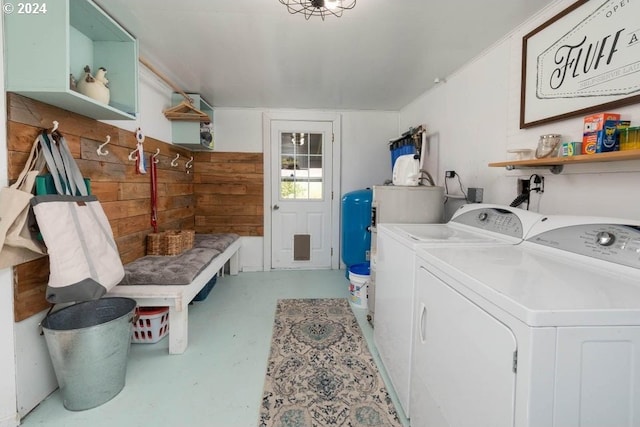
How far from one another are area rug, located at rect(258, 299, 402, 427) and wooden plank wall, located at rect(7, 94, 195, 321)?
4.32 feet

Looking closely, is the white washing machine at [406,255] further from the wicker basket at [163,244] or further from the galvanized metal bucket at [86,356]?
the wicker basket at [163,244]

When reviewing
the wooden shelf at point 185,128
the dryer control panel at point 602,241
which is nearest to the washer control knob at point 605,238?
the dryer control panel at point 602,241

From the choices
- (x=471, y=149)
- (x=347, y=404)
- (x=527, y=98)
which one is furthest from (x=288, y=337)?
(x=527, y=98)

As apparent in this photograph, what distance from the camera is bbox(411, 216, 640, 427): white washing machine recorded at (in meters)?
0.68

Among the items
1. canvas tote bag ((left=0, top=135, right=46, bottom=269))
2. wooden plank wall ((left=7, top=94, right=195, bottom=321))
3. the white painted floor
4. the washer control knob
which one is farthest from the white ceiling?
the white painted floor

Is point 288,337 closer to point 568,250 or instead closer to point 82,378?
point 82,378

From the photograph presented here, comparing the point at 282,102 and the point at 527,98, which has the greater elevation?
the point at 282,102

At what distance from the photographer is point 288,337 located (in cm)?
225

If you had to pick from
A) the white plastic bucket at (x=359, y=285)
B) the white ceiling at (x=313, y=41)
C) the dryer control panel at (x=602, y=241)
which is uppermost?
the white ceiling at (x=313, y=41)

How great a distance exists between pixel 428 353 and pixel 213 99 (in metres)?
3.41

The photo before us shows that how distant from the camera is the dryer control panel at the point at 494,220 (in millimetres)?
1519

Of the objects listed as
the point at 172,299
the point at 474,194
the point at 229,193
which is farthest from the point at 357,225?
the point at 172,299

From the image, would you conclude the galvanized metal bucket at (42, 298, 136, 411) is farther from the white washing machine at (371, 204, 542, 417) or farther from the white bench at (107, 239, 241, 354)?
the white washing machine at (371, 204, 542, 417)

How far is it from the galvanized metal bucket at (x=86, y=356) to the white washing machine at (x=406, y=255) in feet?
4.81
